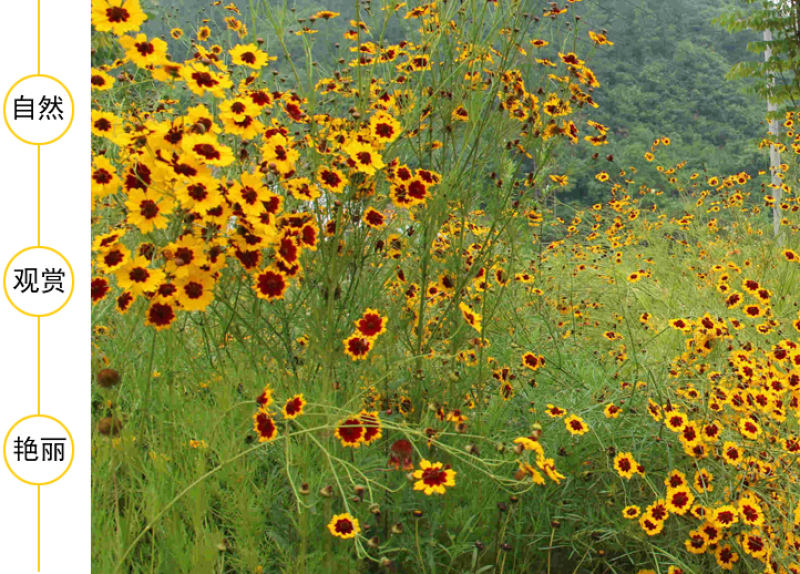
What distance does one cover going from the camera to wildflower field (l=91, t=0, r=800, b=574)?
128cm

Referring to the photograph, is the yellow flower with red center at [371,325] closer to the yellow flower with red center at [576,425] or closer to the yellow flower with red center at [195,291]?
the yellow flower with red center at [195,291]

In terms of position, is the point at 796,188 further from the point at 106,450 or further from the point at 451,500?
the point at 106,450

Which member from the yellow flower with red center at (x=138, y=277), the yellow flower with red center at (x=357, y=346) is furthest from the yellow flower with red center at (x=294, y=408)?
the yellow flower with red center at (x=138, y=277)

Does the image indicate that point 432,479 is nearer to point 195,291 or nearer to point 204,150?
point 195,291

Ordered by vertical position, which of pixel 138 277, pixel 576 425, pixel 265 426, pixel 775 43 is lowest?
pixel 576 425

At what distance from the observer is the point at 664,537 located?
1.65 m

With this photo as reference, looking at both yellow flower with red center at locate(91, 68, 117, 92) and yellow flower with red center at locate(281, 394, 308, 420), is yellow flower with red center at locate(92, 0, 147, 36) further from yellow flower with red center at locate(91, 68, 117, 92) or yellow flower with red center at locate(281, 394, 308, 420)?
yellow flower with red center at locate(281, 394, 308, 420)

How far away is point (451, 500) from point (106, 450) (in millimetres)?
764

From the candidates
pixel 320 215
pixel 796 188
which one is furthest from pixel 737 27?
pixel 320 215

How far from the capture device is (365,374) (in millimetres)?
1711

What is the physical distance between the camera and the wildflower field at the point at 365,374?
4.19 feet

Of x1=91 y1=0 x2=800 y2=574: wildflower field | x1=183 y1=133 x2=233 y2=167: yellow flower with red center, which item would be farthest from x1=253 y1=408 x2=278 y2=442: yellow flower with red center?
x1=183 y1=133 x2=233 y2=167: yellow flower with red center

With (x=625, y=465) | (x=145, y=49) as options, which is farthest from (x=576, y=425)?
(x=145, y=49)

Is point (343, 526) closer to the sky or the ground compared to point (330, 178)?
closer to the ground
